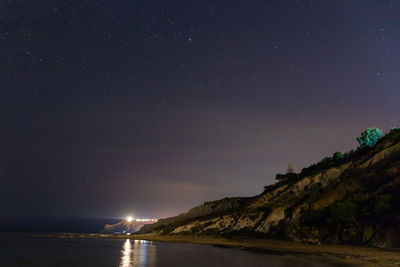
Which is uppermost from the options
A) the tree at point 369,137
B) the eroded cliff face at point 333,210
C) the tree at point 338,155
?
the tree at point 369,137

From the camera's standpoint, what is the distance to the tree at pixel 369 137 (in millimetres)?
92419

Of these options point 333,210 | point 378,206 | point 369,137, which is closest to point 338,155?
point 369,137

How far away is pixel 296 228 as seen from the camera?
59.9 m

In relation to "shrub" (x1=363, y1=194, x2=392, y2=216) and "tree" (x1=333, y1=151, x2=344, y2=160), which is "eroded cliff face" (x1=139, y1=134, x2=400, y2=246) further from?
"tree" (x1=333, y1=151, x2=344, y2=160)

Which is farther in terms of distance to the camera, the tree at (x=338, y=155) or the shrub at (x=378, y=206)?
the tree at (x=338, y=155)

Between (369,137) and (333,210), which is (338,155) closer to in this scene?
(369,137)

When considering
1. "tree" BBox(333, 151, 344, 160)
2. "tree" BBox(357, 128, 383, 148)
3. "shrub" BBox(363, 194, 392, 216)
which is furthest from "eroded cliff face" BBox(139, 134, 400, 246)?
"tree" BBox(357, 128, 383, 148)

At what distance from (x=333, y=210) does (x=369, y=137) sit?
47423 mm

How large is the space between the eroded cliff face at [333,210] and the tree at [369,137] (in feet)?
57.3

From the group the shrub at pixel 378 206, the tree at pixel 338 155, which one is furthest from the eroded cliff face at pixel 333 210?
the tree at pixel 338 155

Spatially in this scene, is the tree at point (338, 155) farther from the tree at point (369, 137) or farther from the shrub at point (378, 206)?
the shrub at point (378, 206)

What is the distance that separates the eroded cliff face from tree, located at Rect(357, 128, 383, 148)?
57.3ft

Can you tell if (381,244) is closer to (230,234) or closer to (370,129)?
(230,234)

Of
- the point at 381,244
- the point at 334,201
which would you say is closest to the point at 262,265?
the point at 381,244
